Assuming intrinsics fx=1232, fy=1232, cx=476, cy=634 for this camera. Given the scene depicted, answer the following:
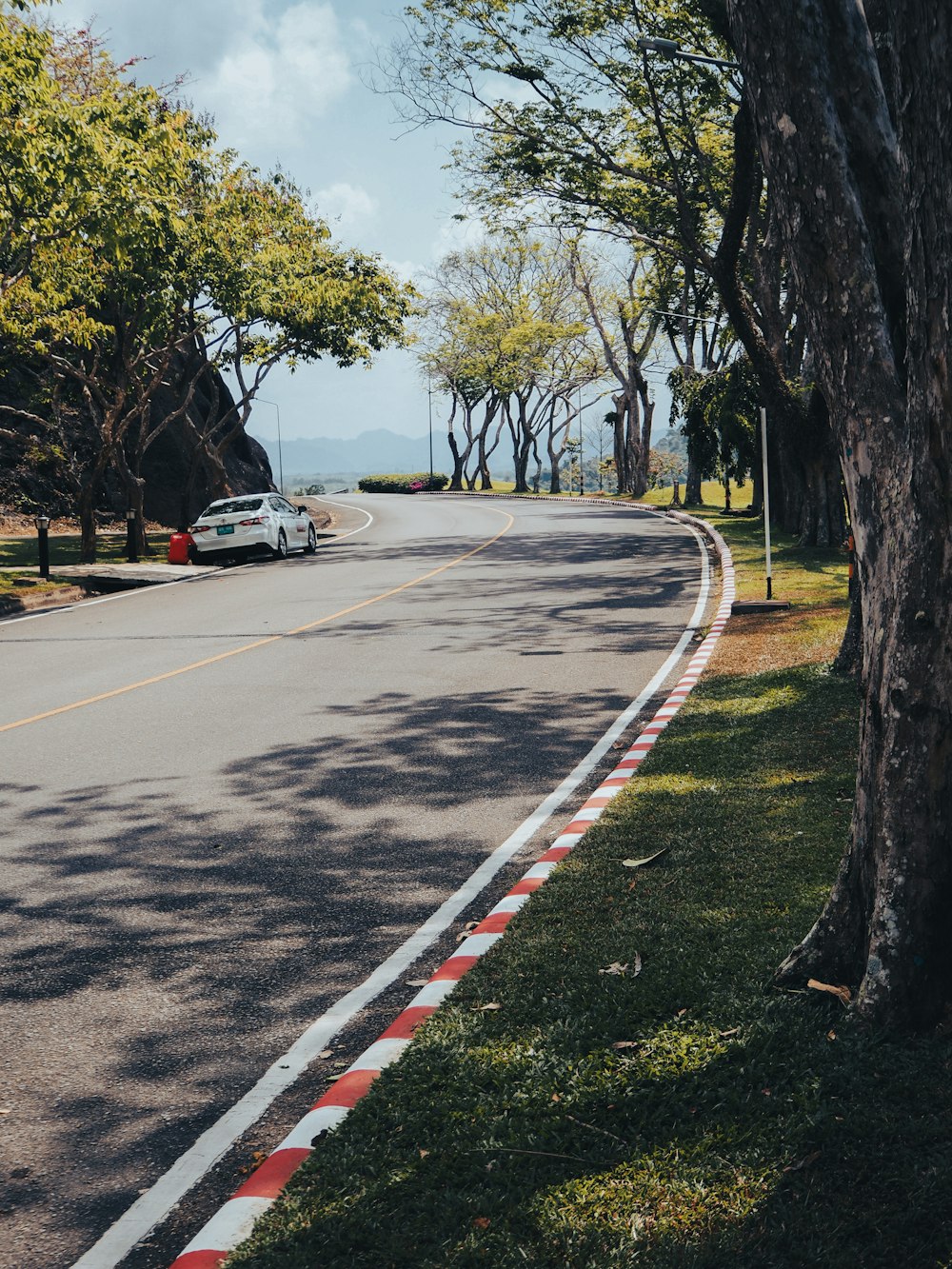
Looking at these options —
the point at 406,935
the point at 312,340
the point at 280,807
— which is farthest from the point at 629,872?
the point at 312,340

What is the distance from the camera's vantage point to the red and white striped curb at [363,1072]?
125 inches

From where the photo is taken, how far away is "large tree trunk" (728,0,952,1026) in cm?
354

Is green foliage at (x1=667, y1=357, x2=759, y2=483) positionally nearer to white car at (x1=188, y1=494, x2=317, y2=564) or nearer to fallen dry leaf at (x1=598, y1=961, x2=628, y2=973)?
white car at (x1=188, y1=494, x2=317, y2=564)

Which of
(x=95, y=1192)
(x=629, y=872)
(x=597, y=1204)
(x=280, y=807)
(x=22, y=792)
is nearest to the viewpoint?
(x=597, y=1204)

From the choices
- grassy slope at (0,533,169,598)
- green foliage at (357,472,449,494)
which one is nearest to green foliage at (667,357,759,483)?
grassy slope at (0,533,169,598)

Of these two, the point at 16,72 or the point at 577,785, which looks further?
the point at 16,72

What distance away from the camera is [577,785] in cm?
779

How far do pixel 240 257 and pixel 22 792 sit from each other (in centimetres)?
2260

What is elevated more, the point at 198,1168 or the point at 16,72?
the point at 16,72

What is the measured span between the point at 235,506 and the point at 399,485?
214ft

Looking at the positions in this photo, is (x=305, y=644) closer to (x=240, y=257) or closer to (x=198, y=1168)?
(x=198, y=1168)

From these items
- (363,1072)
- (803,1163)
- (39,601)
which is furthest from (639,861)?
(39,601)

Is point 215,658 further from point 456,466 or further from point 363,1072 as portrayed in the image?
point 456,466

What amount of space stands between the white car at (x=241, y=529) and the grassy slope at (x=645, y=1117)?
21.9 meters
